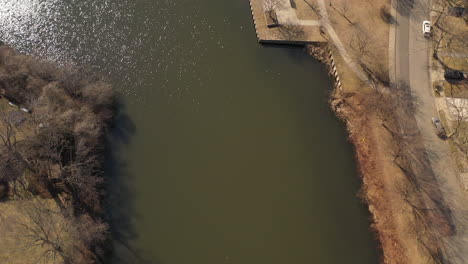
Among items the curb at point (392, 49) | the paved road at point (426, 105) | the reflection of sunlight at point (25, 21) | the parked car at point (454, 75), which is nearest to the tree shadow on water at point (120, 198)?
the reflection of sunlight at point (25, 21)

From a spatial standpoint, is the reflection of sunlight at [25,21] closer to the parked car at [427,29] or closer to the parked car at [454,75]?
the parked car at [427,29]

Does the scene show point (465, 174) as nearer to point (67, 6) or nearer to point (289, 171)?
point (289, 171)

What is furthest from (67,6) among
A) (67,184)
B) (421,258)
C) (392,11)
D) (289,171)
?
(421,258)

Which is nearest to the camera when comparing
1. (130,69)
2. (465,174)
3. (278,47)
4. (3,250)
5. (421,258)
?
(3,250)

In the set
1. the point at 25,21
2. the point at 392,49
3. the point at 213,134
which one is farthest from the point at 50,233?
the point at 392,49

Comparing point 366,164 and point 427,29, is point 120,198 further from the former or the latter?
point 427,29
